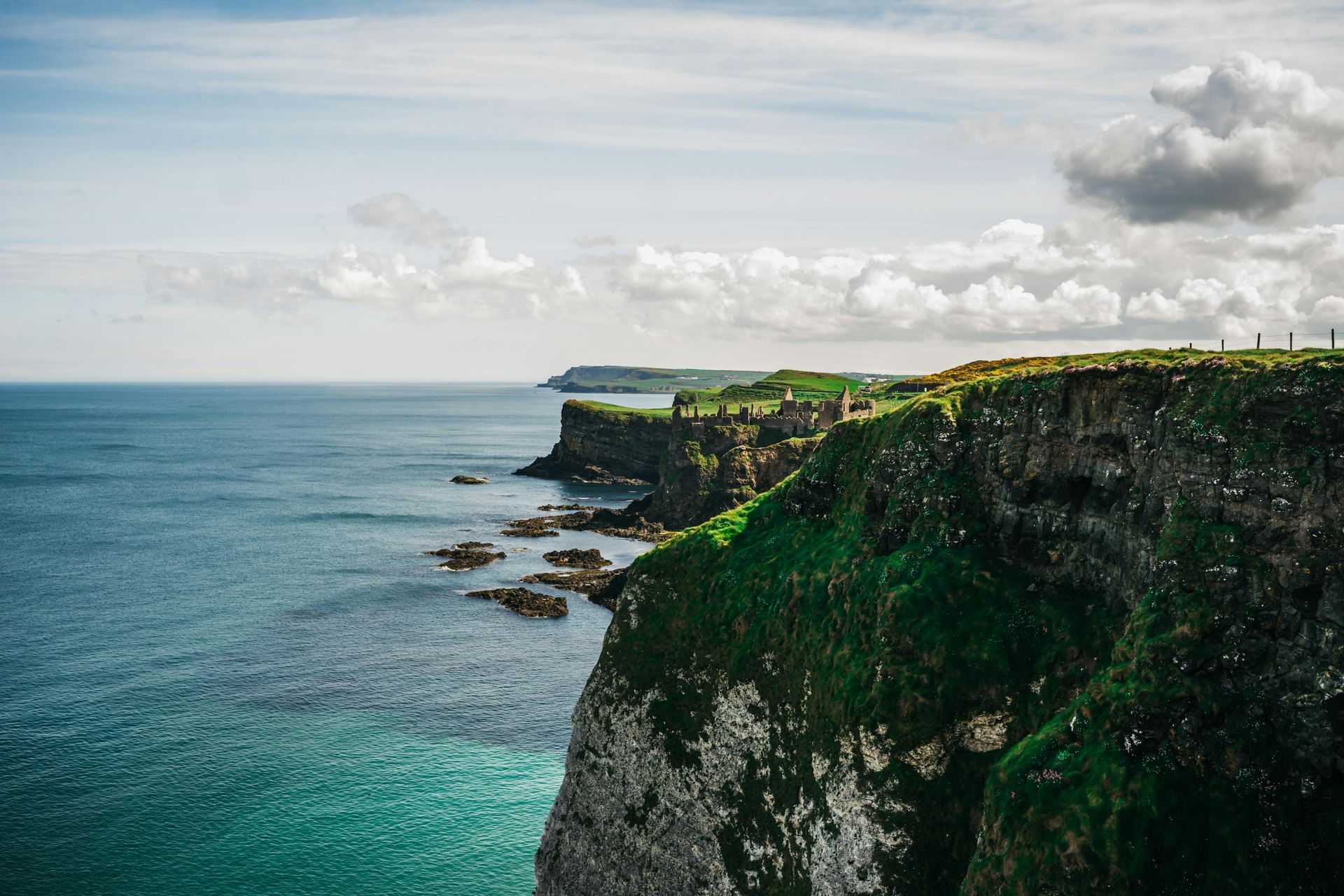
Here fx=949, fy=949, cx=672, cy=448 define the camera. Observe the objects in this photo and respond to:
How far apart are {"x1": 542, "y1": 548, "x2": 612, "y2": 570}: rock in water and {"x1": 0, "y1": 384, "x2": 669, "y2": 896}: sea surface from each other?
1.79m

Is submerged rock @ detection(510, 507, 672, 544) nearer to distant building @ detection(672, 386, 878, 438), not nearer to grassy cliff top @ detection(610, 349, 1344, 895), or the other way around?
distant building @ detection(672, 386, 878, 438)

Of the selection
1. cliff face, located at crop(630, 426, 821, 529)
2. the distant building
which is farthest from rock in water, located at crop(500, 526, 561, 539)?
the distant building

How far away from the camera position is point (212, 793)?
2328 inches

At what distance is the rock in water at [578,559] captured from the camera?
115750 mm

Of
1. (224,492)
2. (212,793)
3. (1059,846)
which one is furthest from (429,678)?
(224,492)

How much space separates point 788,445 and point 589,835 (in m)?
101

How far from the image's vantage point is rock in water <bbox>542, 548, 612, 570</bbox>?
115750 mm

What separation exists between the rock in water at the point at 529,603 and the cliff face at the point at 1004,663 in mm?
45080

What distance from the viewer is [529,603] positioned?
97.6 meters

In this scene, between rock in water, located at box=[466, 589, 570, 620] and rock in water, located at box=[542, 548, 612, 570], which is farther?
rock in water, located at box=[542, 548, 612, 570]

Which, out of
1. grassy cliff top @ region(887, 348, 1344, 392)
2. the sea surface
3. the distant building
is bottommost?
the sea surface

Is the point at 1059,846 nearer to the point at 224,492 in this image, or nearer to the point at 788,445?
the point at 788,445

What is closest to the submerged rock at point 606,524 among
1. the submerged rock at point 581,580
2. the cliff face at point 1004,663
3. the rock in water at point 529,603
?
the submerged rock at point 581,580

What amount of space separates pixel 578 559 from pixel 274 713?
50.0 metres
